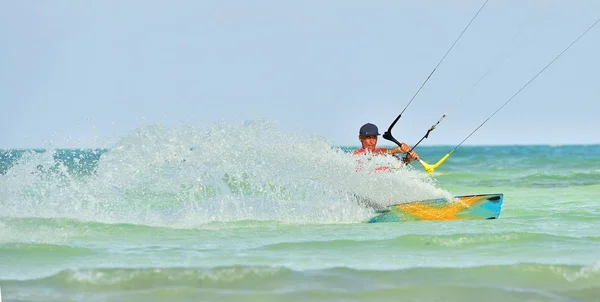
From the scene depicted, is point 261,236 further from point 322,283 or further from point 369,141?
point 322,283

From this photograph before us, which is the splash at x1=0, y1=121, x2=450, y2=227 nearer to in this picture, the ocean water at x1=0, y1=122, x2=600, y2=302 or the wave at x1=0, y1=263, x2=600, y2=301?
the ocean water at x1=0, y1=122, x2=600, y2=302

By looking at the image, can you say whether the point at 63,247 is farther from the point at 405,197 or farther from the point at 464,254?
the point at 405,197

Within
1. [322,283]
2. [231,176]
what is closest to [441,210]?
[231,176]

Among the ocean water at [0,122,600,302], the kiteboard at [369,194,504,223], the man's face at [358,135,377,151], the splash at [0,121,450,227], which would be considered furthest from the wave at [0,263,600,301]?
the man's face at [358,135,377,151]

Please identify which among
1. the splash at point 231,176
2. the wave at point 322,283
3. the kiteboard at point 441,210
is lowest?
the wave at point 322,283

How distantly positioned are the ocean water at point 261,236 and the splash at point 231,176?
21 mm

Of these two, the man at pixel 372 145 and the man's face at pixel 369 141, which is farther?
the man's face at pixel 369 141

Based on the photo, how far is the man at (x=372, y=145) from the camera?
41.3ft

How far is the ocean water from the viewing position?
771 cm

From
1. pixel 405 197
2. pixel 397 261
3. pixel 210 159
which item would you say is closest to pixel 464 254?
pixel 397 261

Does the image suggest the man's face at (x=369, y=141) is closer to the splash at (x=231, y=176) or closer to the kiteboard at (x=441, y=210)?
the splash at (x=231, y=176)

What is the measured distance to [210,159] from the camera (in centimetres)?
1285

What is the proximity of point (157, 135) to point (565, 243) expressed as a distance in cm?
601

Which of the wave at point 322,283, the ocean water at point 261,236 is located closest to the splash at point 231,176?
the ocean water at point 261,236
